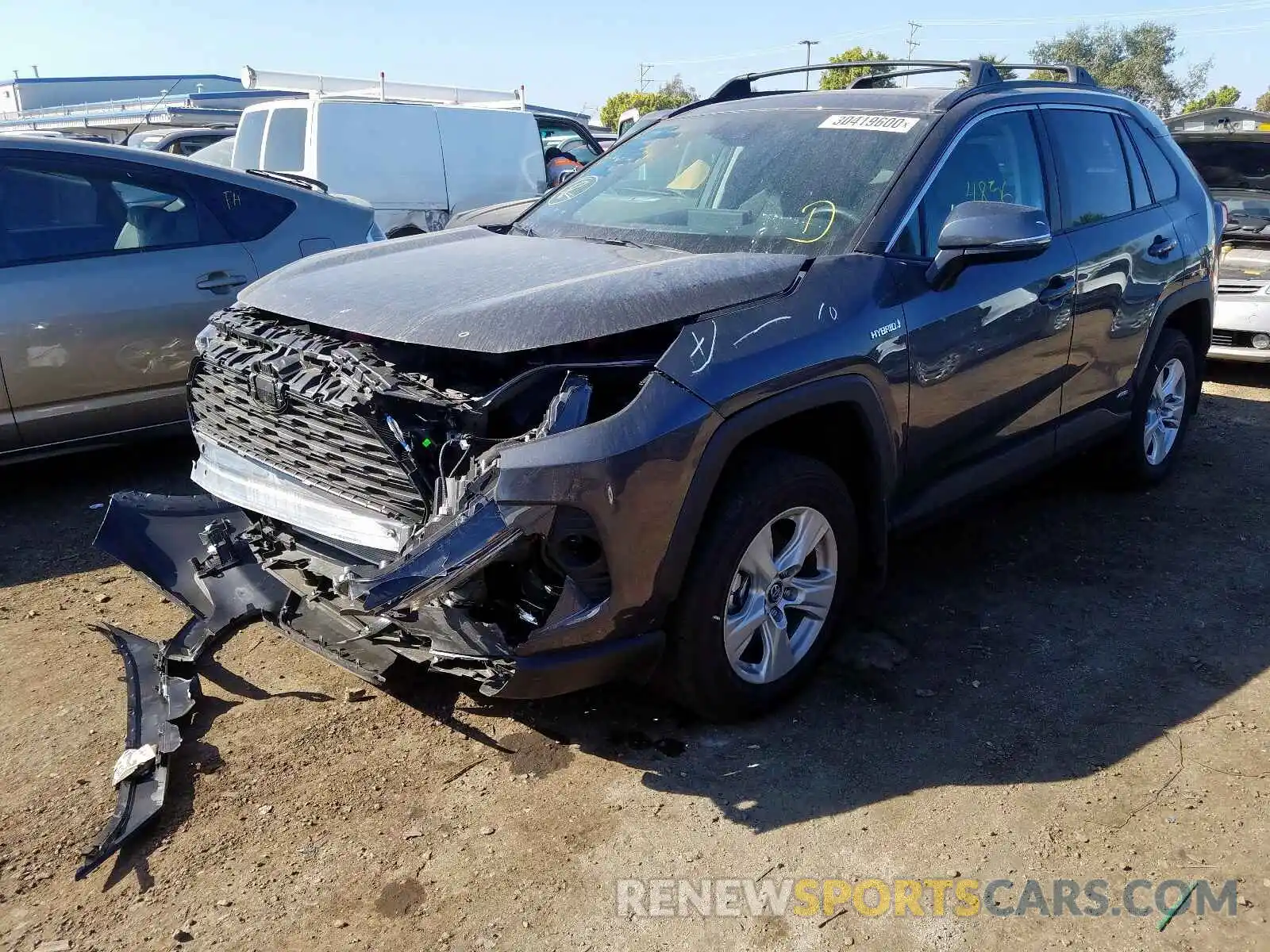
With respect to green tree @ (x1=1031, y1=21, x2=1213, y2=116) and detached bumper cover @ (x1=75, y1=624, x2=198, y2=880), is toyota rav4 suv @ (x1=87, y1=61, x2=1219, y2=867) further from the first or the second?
green tree @ (x1=1031, y1=21, x2=1213, y2=116)

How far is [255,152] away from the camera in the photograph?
10953mm

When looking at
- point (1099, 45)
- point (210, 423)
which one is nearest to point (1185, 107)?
point (1099, 45)

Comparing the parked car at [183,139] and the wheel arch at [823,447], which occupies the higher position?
the parked car at [183,139]

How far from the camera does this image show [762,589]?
124 inches

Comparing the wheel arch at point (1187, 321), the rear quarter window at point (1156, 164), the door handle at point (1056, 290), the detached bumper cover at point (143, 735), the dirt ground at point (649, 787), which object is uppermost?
the rear quarter window at point (1156, 164)

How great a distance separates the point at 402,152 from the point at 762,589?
855 cm

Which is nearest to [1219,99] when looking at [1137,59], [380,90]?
[1137,59]

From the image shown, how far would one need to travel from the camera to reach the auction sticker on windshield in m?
3.76

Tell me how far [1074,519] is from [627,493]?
130 inches

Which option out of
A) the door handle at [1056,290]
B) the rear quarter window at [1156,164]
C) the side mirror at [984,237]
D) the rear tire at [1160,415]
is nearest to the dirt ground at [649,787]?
the rear tire at [1160,415]

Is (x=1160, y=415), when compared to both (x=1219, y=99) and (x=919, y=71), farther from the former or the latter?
(x=1219, y=99)

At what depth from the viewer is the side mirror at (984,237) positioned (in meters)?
3.33

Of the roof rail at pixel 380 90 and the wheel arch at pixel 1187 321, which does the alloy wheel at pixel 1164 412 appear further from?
the roof rail at pixel 380 90

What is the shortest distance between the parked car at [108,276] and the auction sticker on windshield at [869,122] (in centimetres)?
301
